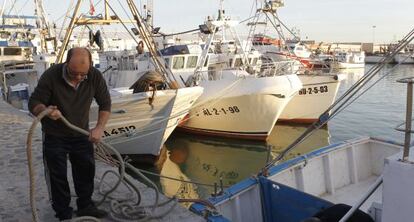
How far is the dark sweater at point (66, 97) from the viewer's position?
332cm

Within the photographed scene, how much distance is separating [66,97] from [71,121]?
0.22 metres

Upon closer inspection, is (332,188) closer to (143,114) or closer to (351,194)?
(351,194)

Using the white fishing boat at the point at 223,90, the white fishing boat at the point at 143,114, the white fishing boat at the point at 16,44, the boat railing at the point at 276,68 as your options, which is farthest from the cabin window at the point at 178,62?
the white fishing boat at the point at 16,44

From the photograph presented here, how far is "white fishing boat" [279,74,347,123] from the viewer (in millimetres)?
16141

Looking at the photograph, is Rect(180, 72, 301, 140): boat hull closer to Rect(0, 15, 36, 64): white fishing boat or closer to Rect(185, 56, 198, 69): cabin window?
Rect(185, 56, 198, 69): cabin window

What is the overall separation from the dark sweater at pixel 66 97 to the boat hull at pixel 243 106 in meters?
9.74

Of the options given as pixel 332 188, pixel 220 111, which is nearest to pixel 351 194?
pixel 332 188

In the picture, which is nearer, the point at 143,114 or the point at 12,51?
the point at 143,114

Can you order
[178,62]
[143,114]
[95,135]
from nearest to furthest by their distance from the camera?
[95,135] → [143,114] → [178,62]

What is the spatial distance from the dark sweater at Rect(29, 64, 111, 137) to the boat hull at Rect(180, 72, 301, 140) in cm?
974

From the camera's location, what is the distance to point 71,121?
3.49 metres

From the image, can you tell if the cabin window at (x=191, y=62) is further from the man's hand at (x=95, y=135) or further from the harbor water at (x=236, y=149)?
the man's hand at (x=95, y=135)

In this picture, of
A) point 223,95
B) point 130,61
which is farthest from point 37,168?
point 130,61

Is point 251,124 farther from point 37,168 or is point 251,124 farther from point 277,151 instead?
point 37,168
